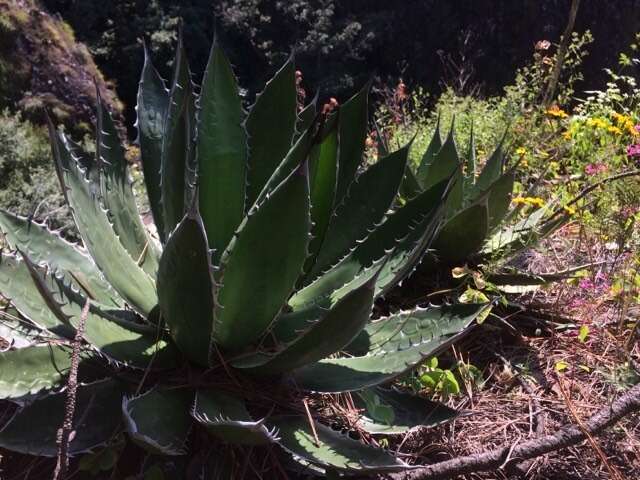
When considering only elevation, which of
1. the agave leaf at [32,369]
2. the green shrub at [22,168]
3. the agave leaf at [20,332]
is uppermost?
the agave leaf at [32,369]

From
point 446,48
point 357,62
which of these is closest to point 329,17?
point 357,62

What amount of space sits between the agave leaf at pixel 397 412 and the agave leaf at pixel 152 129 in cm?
66

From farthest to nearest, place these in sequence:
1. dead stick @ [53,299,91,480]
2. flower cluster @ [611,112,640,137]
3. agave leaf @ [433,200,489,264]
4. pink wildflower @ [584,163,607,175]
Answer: flower cluster @ [611,112,640,137] → pink wildflower @ [584,163,607,175] → agave leaf @ [433,200,489,264] → dead stick @ [53,299,91,480]

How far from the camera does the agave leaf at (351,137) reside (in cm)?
172

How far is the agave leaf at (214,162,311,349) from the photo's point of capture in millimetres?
1281

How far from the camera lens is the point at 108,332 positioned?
138cm

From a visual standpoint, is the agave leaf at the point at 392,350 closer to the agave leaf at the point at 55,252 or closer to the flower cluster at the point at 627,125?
the agave leaf at the point at 55,252

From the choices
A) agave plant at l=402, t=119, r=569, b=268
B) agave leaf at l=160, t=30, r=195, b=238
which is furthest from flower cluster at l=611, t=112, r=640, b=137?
agave leaf at l=160, t=30, r=195, b=238

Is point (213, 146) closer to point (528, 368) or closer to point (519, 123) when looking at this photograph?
point (528, 368)

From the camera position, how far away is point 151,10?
→ 14.5 metres

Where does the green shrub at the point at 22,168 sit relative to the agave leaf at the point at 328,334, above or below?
below

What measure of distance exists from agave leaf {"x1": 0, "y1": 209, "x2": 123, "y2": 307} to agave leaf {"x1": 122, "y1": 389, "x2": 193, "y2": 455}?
1.14 ft

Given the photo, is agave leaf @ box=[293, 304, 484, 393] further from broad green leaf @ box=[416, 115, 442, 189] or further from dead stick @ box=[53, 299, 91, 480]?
broad green leaf @ box=[416, 115, 442, 189]

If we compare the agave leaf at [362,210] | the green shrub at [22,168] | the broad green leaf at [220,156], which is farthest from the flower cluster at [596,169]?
the green shrub at [22,168]
